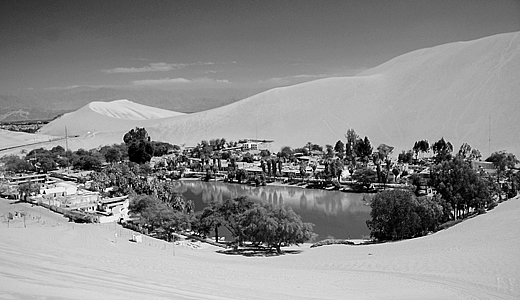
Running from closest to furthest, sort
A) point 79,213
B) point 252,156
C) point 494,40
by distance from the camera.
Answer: point 79,213
point 252,156
point 494,40

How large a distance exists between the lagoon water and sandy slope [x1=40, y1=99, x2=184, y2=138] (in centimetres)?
4927

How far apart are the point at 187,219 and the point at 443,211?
11.2 m

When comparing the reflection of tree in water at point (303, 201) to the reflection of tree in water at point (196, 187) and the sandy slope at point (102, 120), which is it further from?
the sandy slope at point (102, 120)

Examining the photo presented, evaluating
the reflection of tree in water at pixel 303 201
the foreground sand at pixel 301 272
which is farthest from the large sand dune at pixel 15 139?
the foreground sand at pixel 301 272

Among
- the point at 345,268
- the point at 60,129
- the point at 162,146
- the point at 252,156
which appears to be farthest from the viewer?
the point at 60,129

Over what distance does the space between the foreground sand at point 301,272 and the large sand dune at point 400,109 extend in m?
34.7

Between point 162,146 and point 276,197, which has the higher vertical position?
point 162,146

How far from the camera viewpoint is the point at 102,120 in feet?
312

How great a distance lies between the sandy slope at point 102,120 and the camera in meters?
88.6

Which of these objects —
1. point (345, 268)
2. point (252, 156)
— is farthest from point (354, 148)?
point (345, 268)

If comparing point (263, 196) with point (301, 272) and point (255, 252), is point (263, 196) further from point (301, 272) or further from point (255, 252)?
point (301, 272)

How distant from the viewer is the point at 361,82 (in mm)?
69875

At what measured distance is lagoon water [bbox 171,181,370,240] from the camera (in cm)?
2166

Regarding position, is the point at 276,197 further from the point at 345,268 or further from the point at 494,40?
the point at 494,40
